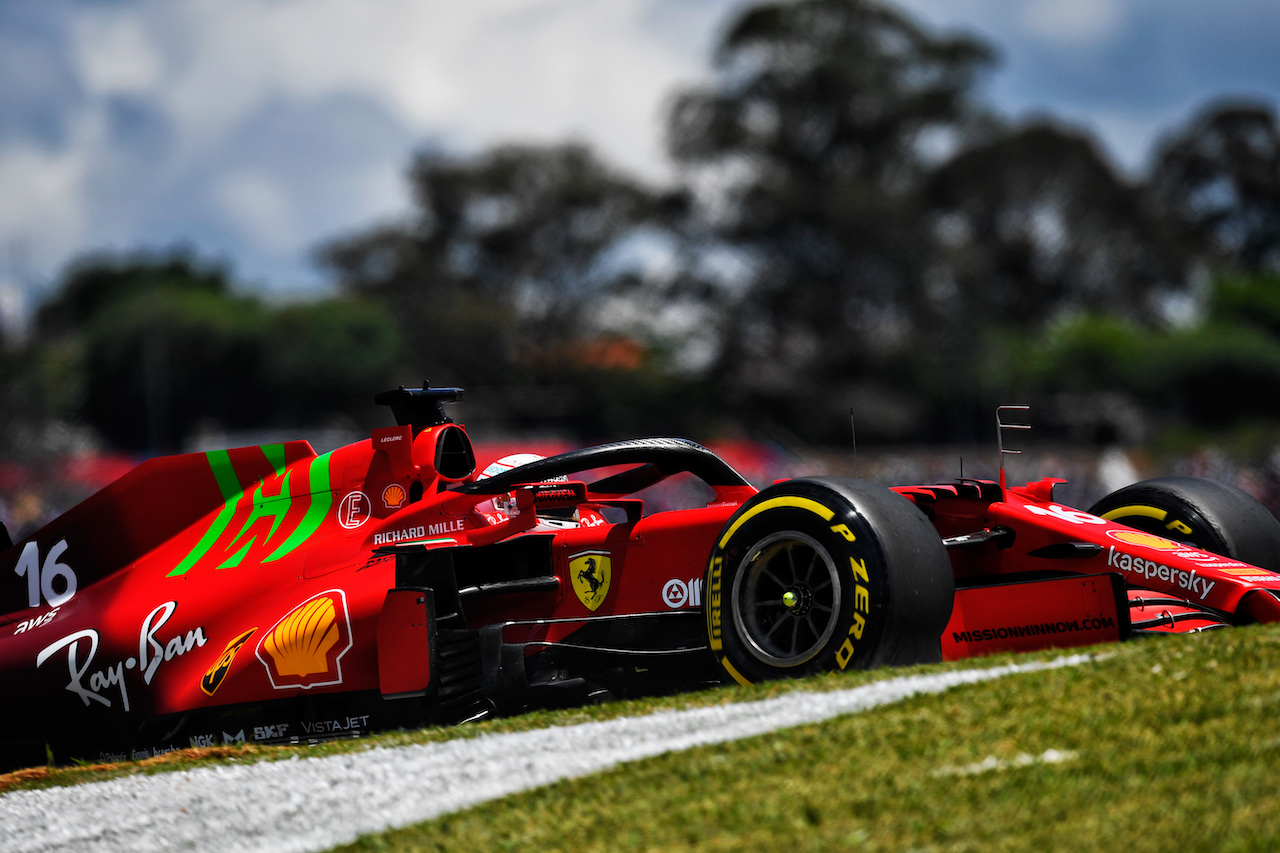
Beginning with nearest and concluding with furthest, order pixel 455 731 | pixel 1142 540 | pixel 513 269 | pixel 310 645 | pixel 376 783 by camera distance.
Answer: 1. pixel 376 783
2. pixel 455 731
3. pixel 1142 540
4. pixel 310 645
5. pixel 513 269

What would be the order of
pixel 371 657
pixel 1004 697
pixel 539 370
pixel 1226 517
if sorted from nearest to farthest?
pixel 1004 697 → pixel 371 657 → pixel 1226 517 → pixel 539 370

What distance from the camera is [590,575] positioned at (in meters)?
6.26

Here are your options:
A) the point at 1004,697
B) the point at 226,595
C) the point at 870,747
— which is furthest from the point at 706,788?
the point at 226,595

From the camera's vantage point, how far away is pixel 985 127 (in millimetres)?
44750

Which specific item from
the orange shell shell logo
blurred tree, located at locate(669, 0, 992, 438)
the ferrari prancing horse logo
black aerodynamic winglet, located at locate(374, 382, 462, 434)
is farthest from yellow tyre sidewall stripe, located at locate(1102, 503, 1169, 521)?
blurred tree, located at locate(669, 0, 992, 438)

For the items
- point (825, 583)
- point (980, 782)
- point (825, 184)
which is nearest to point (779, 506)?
point (825, 583)

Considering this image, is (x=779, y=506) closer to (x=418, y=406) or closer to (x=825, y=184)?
(x=418, y=406)

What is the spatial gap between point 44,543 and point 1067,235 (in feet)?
139

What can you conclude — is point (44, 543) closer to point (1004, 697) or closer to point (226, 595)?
point (226, 595)

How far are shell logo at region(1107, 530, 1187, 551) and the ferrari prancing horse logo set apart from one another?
2392mm

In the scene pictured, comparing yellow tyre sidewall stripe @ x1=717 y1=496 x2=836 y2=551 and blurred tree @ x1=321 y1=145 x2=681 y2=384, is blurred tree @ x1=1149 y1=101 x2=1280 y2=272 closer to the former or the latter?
blurred tree @ x1=321 y1=145 x2=681 y2=384

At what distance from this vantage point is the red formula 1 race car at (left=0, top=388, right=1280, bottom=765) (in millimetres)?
5188

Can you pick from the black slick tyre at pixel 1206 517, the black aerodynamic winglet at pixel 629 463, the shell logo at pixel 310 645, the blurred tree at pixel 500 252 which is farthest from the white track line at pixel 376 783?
the blurred tree at pixel 500 252

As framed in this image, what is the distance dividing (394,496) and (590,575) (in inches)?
47.9
